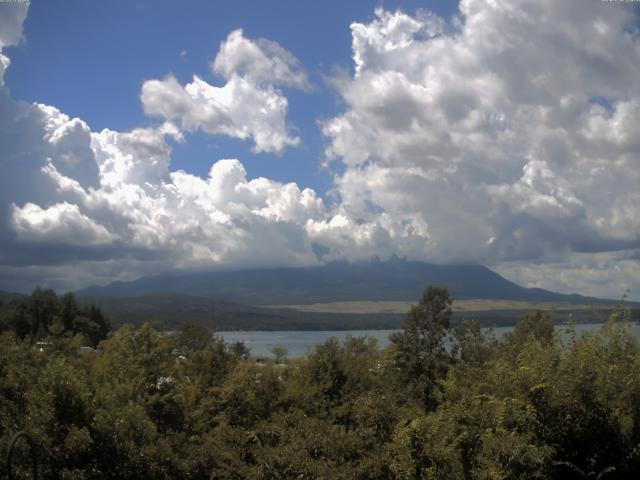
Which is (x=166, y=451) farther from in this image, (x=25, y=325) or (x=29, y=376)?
(x=25, y=325)

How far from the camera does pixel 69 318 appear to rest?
90750 millimetres

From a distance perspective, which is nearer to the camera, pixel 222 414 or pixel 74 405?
pixel 74 405

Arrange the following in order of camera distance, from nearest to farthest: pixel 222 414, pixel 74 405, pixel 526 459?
pixel 526 459 < pixel 74 405 < pixel 222 414

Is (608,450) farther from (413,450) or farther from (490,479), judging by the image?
(413,450)

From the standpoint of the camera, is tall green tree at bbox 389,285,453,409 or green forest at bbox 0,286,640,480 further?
tall green tree at bbox 389,285,453,409

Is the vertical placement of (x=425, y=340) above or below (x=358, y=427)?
below

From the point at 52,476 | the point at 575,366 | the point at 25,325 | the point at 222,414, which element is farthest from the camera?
the point at 25,325

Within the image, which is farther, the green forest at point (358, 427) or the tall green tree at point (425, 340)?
the tall green tree at point (425, 340)

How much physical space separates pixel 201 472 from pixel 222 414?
3948mm

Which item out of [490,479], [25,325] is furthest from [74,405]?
[25,325]

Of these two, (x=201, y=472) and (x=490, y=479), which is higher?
(x=490, y=479)

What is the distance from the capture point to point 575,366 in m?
12.1

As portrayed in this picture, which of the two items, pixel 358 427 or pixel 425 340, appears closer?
pixel 358 427

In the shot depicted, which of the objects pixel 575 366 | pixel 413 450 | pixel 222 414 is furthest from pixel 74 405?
pixel 575 366
